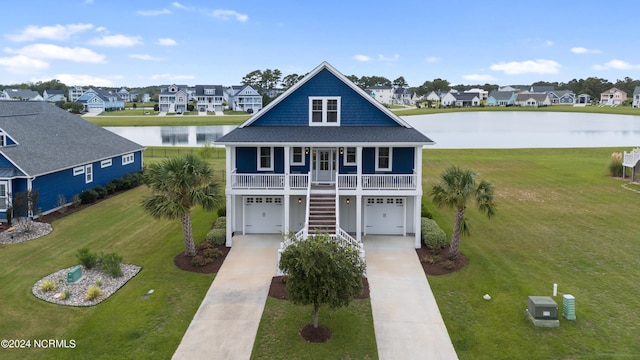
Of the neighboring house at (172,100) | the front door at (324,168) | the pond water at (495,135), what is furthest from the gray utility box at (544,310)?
the neighboring house at (172,100)

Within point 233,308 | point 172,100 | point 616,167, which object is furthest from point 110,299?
point 172,100

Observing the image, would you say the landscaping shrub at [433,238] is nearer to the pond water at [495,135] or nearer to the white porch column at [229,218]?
the white porch column at [229,218]

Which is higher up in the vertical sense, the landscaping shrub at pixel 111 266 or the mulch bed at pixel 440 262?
the landscaping shrub at pixel 111 266

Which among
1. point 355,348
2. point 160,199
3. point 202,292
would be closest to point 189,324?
point 202,292

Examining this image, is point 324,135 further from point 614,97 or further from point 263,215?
point 614,97

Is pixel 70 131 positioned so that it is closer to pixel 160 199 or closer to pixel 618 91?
pixel 160 199

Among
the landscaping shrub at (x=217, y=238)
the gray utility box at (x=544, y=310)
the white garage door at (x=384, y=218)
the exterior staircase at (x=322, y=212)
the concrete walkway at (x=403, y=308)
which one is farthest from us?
the white garage door at (x=384, y=218)

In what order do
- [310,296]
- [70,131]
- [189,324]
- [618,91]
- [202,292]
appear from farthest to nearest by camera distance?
[618,91]
[70,131]
[202,292]
[189,324]
[310,296]
